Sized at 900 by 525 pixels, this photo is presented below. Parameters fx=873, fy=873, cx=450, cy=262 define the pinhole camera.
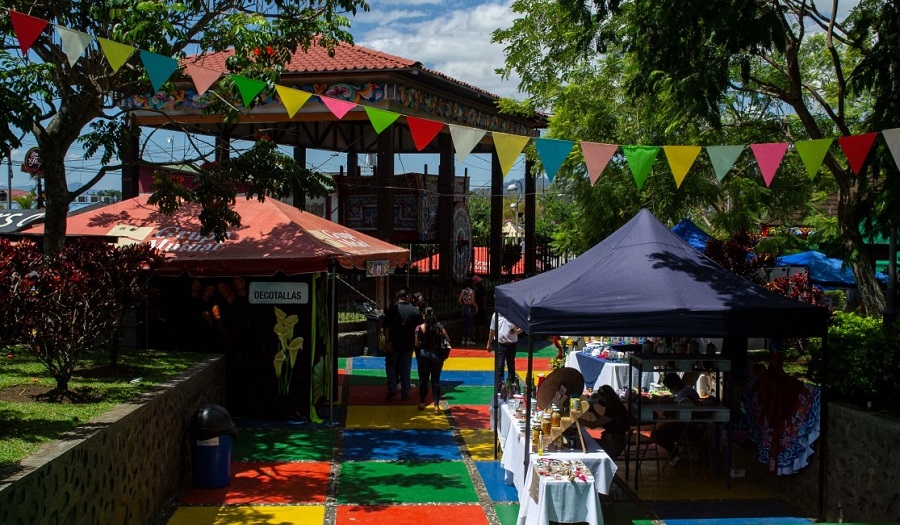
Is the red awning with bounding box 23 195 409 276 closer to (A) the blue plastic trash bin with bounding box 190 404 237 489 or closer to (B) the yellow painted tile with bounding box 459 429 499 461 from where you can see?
(B) the yellow painted tile with bounding box 459 429 499 461

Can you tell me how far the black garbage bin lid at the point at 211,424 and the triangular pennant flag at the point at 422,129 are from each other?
3.53m

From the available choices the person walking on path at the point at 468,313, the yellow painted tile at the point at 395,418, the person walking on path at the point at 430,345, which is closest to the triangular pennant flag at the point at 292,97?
the person walking on path at the point at 430,345

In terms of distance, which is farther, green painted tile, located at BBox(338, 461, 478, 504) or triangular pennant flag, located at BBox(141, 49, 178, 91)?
green painted tile, located at BBox(338, 461, 478, 504)

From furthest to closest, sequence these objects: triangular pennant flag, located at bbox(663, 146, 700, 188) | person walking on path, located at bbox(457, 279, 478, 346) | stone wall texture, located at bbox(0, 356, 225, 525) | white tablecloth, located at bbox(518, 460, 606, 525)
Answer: person walking on path, located at bbox(457, 279, 478, 346) → triangular pennant flag, located at bbox(663, 146, 700, 188) → white tablecloth, located at bbox(518, 460, 606, 525) → stone wall texture, located at bbox(0, 356, 225, 525)

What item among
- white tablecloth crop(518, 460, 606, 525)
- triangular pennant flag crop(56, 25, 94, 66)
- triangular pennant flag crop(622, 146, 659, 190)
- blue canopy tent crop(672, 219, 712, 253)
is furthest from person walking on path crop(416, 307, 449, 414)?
blue canopy tent crop(672, 219, 712, 253)

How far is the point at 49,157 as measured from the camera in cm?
1066

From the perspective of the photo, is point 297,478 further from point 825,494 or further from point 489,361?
point 489,361

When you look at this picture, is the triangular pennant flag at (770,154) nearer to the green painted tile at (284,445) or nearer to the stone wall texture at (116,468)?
the green painted tile at (284,445)

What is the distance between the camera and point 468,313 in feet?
70.7

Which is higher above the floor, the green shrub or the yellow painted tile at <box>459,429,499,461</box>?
the green shrub

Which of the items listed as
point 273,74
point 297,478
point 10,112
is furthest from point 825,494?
point 10,112

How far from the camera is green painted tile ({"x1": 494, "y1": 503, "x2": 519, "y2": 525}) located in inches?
320

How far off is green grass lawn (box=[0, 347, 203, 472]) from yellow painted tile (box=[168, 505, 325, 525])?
122cm

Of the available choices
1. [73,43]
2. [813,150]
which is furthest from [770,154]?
[73,43]
